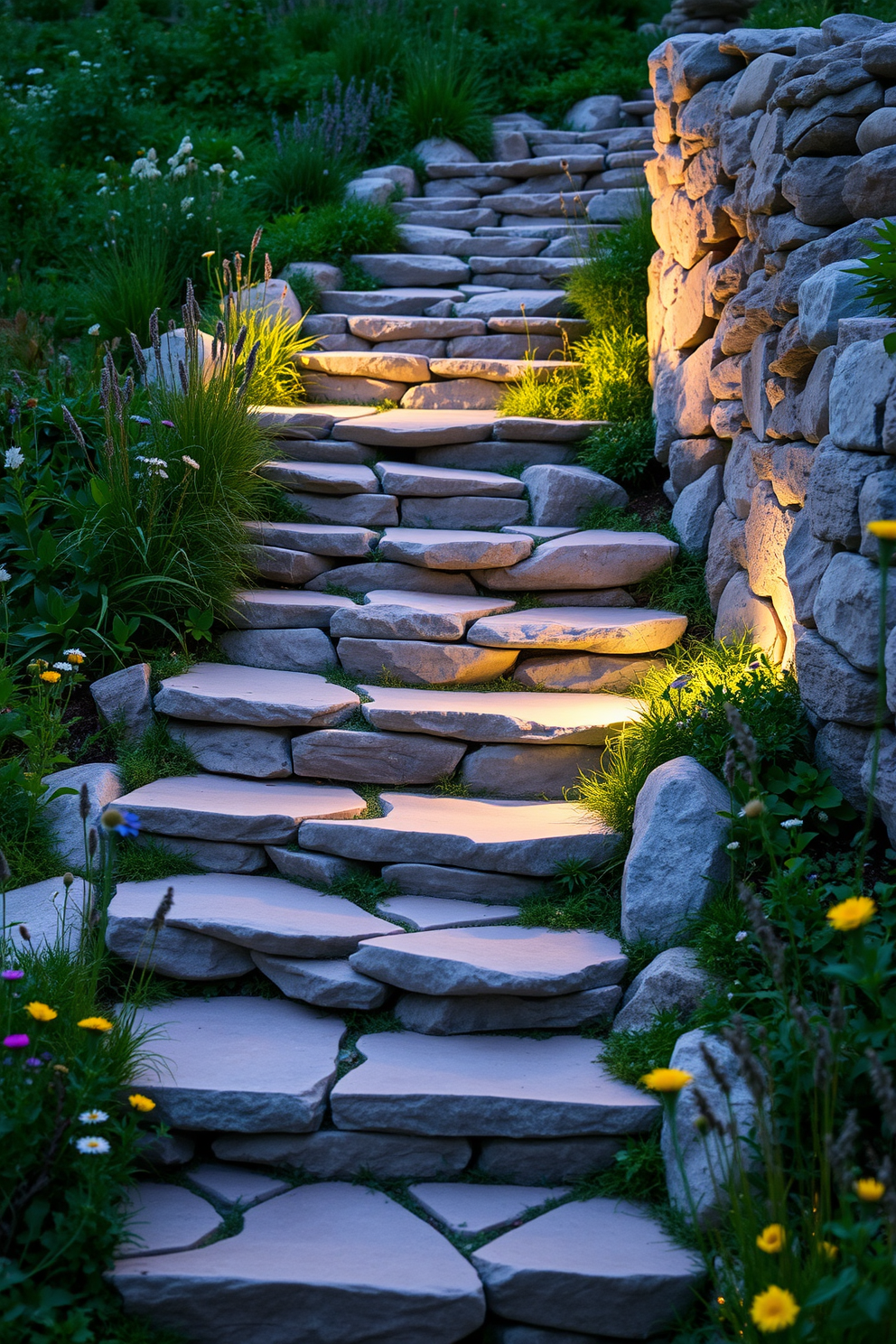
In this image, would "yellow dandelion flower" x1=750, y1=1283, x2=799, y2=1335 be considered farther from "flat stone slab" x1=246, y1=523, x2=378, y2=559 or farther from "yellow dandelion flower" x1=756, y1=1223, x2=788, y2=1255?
"flat stone slab" x1=246, y1=523, x2=378, y2=559

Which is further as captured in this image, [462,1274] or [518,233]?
[518,233]

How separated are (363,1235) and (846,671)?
1.65 metres

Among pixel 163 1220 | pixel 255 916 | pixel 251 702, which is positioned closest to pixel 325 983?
pixel 255 916

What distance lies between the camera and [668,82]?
4.59m

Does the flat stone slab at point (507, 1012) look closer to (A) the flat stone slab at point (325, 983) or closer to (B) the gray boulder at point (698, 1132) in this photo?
(A) the flat stone slab at point (325, 983)

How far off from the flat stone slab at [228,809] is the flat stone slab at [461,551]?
1.15 meters

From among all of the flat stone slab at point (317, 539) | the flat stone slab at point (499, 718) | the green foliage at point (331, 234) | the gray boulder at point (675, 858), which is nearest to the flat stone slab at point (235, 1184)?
the gray boulder at point (675, 858)

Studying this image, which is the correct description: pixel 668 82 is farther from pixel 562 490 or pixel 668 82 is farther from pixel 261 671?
pixel 261 671

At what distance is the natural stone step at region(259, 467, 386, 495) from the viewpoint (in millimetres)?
4445

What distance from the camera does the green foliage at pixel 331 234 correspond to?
620 centimetres

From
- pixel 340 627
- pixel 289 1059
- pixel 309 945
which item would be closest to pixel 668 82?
pixel 340 627

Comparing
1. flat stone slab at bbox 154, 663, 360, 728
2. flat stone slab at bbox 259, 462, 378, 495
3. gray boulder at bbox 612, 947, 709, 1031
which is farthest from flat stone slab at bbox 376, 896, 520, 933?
flat stone slab at bbox 259, 462, 378, 495

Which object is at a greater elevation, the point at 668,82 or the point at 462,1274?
the point at 668,82

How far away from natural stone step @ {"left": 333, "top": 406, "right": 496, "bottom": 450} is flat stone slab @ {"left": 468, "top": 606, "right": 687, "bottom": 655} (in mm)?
1273
